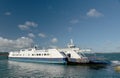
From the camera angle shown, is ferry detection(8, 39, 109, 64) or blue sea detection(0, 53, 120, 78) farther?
ferry detection(8, 39, 109, 64)

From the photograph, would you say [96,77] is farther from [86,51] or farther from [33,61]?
[33,61]

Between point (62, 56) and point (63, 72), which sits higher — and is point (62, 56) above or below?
above

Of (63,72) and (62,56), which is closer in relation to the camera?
(63,72)

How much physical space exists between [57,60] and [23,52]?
33.7 meters

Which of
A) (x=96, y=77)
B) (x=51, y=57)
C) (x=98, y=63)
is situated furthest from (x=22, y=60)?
(x=96, y=77)

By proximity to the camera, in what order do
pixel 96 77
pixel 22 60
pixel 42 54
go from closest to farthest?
pixel 96 77 → pixel 42 54 → pixel 22 60

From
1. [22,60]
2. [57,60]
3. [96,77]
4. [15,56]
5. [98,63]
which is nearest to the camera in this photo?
[96,77]

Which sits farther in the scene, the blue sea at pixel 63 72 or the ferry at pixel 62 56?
the ferry at pixel 62 56

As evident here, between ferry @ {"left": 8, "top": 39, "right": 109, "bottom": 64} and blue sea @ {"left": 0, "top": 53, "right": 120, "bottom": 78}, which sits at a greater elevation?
ferry @ {"left": 8, "top": 39, "right": 109, "bottom": 64}

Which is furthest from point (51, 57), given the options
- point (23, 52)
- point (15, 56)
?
point (15, 56)

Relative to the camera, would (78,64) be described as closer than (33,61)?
Yes

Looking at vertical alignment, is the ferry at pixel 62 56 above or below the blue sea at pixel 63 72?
above

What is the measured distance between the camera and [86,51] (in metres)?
93.2

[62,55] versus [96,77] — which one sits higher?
[62,55]
